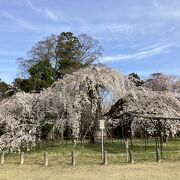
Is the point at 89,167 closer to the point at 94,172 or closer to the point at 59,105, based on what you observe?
the point at 94,172

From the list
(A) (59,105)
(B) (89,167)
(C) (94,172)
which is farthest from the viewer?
(A) (59,105)

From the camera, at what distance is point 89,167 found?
13.4 m

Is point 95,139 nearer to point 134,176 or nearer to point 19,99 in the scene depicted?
point 19,99

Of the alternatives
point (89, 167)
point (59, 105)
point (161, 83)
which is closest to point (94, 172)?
point (89, 167)

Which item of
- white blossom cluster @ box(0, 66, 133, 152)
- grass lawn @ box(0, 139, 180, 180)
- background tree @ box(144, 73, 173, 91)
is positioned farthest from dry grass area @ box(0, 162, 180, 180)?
background tree @ box(144, 73, 173, 91)

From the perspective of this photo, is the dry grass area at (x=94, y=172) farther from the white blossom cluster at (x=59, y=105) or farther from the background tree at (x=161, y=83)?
the background tree at (x=161, y=83)

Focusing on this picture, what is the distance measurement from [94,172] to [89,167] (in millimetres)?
1156

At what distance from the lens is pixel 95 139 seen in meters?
20.8

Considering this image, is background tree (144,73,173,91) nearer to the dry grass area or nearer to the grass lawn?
the grass lawn

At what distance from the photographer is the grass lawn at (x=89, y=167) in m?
11.5

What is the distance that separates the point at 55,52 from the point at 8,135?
21396 mm

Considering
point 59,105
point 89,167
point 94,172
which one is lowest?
point 94,172

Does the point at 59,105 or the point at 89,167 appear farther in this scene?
the point at 59,105

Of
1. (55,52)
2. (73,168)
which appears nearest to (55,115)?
(73,168)
